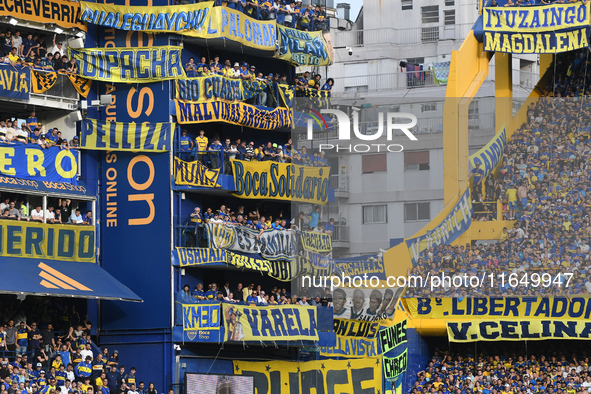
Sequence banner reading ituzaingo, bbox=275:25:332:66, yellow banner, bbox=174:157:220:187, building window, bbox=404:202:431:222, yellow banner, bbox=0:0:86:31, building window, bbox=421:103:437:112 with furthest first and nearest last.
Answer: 1. building window, bbox=421:103:437:112
2. building window, bbox=404:202:431:222
3. banner reading ituzaingo, bbox=275:25:332:66
4. yellow banner, bbox=174:157:220:187
5. yellow banner, bbox=0:0:86:31

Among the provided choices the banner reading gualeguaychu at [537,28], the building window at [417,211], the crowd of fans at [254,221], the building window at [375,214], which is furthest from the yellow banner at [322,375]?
the banner reading gualeguaychu at [537,28]

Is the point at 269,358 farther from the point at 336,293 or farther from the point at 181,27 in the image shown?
the point at 181,27

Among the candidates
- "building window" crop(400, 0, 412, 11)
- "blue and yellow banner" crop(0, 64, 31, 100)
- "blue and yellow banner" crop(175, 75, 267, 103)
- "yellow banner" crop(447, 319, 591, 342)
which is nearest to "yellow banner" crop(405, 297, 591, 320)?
"yellow banner" crop(447, 319, 591, 342)

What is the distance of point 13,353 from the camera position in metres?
31.2

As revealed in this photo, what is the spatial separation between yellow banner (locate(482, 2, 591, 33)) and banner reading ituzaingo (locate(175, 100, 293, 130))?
812cm

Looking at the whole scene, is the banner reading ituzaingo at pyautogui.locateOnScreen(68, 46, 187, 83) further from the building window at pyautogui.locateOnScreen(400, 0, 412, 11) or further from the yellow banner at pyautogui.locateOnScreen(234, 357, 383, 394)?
the building window at pyautogui.locateOnScreen(400, 0, 412, 11)

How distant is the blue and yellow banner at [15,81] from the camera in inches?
1280

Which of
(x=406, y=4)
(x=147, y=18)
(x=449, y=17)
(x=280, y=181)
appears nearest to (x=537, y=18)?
(x=280, y=181)

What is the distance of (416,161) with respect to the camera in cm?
4281

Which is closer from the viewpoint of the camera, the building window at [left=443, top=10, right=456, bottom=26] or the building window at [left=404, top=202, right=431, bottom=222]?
the building window at [left=404, top=202, right=431, bottom=222]

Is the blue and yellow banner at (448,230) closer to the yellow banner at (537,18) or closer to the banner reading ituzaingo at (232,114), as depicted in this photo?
the yellow banner at (537,18)

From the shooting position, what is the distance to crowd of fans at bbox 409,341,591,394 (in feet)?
125

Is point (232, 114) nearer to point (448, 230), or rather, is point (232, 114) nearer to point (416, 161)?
point (448, 230)

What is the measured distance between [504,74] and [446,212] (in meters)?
6.28
